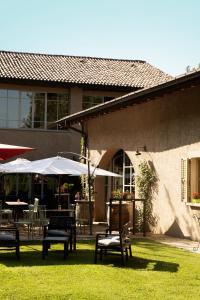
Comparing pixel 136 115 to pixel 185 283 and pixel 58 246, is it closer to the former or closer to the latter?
pixel 58 246

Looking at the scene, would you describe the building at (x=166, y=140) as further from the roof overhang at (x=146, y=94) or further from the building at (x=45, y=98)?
the building at (x=45, y=98)

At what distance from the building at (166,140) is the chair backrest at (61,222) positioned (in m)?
3.71

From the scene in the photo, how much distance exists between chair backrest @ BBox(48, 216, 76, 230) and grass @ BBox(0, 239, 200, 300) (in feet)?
1.77

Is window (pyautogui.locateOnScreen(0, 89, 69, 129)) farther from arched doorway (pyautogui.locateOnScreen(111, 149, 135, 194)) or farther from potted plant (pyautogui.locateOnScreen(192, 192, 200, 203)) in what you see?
potted plant (pyautogui.locateOnScreen(192, 192, 200, 203))

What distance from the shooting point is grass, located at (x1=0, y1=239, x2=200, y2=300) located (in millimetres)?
7383

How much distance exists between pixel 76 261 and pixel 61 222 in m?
1.57

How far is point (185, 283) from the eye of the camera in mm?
8227

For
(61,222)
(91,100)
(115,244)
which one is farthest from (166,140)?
(91,100)

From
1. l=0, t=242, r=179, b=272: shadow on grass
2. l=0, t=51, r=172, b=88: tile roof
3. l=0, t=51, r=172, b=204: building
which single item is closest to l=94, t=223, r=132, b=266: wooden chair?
l=0, t=242, r=179, b=272: shadow on grass

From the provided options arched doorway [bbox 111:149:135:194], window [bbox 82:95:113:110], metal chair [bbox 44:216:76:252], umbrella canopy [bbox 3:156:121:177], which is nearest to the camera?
metal chair [bbox 44:216:76:252]

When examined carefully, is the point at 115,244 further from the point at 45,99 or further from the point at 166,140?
the point at 45,99

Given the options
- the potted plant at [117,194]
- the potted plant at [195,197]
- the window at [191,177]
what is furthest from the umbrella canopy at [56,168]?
the potted plant at [117,194]

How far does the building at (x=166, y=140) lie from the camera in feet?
45.6

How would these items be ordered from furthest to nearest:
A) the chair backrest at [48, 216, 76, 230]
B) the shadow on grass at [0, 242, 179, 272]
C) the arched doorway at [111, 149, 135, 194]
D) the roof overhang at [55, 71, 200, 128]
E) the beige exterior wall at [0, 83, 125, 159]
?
the beige exterior wall at [0, 83, 125, 159] → the arched doorway at [111, 149, 135, 194] → the roof overhang at [55, 71, 200, 128] → the chair backrest at [48, 216, 76, 230] → the shadow on grass at [0, 242, 179, 272]
